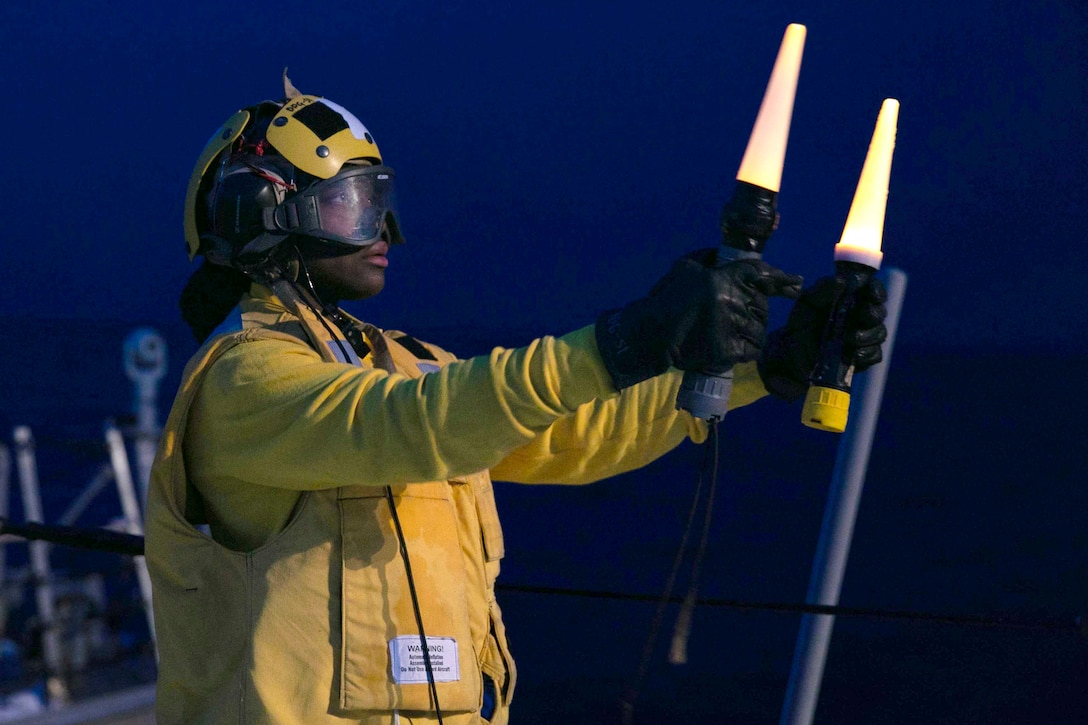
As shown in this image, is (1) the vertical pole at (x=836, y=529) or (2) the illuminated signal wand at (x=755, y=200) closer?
(2) the illuminated signal wand at (x=755, y=200)

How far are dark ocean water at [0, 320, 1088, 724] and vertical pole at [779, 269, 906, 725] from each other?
0.42 metres

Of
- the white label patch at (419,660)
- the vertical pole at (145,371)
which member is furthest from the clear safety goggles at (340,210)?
the vertical pole at (145,371)

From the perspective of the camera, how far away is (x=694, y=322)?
181 cm

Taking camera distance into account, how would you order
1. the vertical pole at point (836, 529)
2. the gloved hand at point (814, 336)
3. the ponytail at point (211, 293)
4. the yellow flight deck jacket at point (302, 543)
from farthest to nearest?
the vertical pole at point (836, 529), the ponytail at point (211, 293), the gloved hand at point (814, 336), the yellow flight deck jacket at point (302, 543)

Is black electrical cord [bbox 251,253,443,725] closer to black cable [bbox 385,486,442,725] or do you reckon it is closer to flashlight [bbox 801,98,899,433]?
black cable [bbox 385,486,442,725]

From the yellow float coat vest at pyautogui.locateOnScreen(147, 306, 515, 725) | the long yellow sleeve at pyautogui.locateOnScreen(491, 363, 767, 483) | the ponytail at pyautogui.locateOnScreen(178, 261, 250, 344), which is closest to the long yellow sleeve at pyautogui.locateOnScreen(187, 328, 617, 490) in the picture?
the yellow float coat vest at pyautogui.locateOnScreen(147, 306, 515, 725)

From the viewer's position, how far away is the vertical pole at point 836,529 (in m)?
2.78

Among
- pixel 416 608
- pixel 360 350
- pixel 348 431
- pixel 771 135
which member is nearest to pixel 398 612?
pixel 416 608

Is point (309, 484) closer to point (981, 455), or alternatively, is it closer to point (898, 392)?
point (981, 455)

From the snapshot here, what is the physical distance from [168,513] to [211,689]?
35 cm

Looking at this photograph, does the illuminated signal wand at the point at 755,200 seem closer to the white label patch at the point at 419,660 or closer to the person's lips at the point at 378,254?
the white label patch at the point at 419,660

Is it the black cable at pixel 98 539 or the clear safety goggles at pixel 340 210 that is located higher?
the clear safety goggles at pixel 340 210

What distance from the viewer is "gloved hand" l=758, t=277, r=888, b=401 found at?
2.15 meters

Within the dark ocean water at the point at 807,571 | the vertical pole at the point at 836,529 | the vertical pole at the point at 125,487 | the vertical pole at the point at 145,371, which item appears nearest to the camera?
the vertical pole at the point at 836,529
